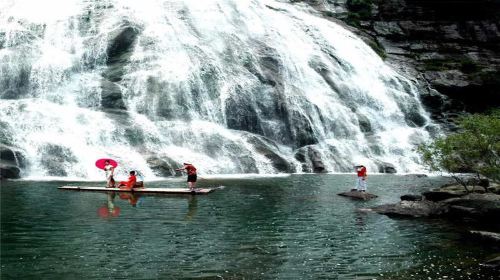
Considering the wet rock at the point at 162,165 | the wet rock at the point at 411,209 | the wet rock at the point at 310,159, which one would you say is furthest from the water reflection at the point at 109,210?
the wet rock at the point at 310,159

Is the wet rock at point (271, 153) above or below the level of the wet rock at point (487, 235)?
below

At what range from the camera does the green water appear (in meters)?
15.4

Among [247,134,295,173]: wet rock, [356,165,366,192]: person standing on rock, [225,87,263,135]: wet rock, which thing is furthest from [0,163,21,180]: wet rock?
[356,165,366,192]: person standing on rock

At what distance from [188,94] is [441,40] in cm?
5027

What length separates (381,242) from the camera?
770 inches

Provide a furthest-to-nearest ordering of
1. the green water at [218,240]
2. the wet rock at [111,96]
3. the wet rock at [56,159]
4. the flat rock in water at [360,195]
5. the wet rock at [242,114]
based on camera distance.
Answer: the wet rock at [242,114]
the wet rock at [111,96]
the wet rock at [56,159]
the flat rock in water at [360,195]
the green water at [218,240]

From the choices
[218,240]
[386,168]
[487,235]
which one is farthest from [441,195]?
[386,168]

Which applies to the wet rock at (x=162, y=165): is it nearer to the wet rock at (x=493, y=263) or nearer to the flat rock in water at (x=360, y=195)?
the flat rock in water at (x=360, y=195)

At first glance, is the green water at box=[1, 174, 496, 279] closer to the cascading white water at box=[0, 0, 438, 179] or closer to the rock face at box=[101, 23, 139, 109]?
the cascading white water at box=[0, 0, 438, 179]

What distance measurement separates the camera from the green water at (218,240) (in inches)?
606

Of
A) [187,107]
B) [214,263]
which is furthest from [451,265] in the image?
[187,107]

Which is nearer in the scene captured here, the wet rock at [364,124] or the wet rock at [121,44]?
the wet rock at [121,44]

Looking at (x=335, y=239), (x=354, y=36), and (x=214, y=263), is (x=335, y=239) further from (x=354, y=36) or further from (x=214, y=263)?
(x=354, y=36)

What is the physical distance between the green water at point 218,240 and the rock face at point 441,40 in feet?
169
